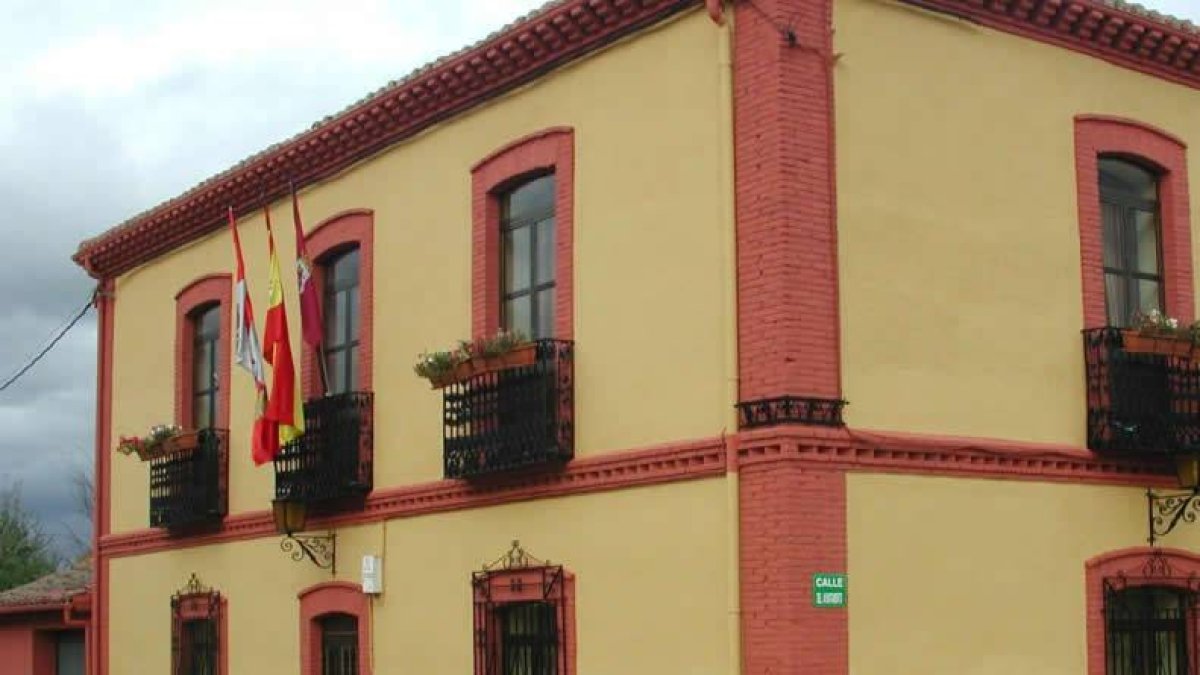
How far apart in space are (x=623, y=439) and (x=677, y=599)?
1.39m

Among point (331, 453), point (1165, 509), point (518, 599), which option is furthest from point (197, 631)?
point (1165, 509)

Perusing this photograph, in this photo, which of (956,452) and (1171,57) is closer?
(956,452)

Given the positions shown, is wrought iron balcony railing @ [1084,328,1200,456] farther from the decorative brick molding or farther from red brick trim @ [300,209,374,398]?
red brick trim @ [300,209,374,398]

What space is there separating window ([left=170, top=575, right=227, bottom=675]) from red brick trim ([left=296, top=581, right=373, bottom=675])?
1.94 meters

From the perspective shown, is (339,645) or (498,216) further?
(339,645)

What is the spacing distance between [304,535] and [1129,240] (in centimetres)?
853

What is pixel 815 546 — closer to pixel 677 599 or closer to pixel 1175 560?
pixel 677 599

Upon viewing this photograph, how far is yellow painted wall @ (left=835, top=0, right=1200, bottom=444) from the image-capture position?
1329cm

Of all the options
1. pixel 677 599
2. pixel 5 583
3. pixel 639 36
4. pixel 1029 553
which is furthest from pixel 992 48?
pixel 5 583

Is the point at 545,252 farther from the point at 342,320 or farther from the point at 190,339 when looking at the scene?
the point at 190,339

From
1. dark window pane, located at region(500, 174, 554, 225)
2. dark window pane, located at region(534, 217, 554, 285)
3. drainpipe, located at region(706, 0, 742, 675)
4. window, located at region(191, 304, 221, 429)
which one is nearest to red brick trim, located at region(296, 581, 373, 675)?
window, located at region(191, 304, 221, 429)

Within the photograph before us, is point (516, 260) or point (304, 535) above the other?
point (516, 260)

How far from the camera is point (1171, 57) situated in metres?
15.5

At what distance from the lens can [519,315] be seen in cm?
1588
